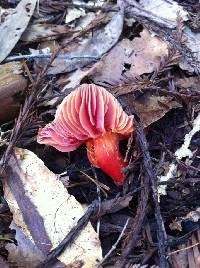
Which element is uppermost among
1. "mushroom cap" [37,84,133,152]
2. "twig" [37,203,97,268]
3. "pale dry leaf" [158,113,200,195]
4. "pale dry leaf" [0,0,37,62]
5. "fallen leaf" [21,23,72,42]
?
"pale dry leaf" [0,0,37,62]

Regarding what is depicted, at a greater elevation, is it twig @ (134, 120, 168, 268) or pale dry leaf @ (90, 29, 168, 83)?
pale dry leaf @ (90, 29, 168, 83)

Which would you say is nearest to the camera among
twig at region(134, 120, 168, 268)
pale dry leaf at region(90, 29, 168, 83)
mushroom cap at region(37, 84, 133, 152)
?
twig at region(134, 120, 168, 268)

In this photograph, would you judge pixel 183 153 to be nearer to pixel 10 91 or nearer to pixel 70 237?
pixel 70 237

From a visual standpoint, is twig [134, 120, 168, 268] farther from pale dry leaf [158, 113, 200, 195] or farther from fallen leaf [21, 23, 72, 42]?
fallen leaf [21, 23, 72, 42]

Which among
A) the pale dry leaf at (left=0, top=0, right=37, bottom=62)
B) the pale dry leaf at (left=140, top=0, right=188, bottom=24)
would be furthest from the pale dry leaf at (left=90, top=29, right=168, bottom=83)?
the pale dry leaf at (left=0, top=0, right=37, bottom=62)

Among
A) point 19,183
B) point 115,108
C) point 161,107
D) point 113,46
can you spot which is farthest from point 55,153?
point 113,46

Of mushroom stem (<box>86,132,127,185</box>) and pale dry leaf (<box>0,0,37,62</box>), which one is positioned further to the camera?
pale dry leaf (<box>0,0,37,62</box>)

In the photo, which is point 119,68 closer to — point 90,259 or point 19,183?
point 19,183

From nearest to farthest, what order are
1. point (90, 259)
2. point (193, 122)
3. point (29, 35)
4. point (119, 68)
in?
point (90, 259)
point (193, 122)
point (119, 68)
point (29, 35)
